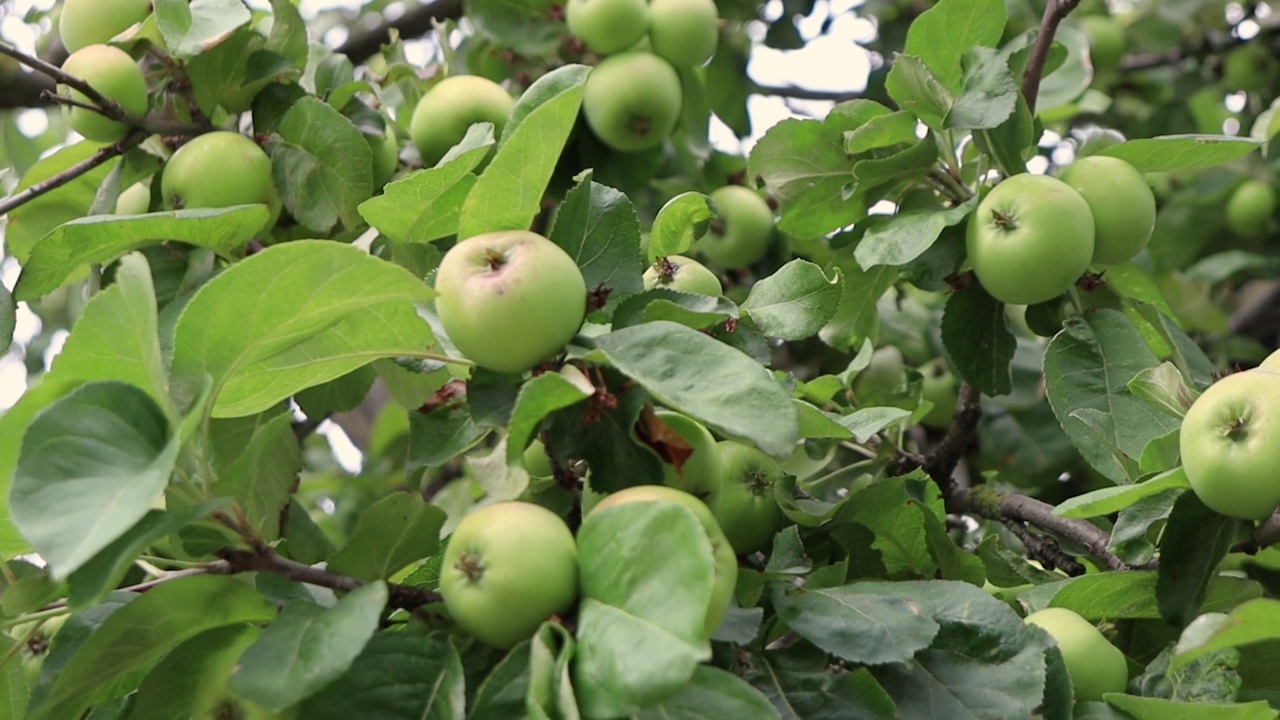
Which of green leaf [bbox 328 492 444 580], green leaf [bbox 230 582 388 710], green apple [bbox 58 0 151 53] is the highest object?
green apple [bbox 58 0 151 53]

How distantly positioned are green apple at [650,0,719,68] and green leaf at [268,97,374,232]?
52 centimetres

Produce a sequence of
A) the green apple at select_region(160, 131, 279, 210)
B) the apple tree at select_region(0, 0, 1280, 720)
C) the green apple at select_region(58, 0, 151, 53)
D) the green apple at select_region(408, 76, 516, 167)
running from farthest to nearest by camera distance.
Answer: the green apple at select_region(408, 76, 516, 167)
the green apple at select_region(58, 0, 151, 53)
the green apple at select_region(160, 131, 279, 210)
the apple tree at select_region(0, 0, 1280, 720)

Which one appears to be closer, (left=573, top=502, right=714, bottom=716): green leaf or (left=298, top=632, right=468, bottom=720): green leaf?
(left=573, top=502, right=714, bottom=716): green leaf

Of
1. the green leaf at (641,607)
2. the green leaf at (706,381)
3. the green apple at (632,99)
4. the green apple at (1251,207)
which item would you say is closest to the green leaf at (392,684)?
the green leaf at (641,607)

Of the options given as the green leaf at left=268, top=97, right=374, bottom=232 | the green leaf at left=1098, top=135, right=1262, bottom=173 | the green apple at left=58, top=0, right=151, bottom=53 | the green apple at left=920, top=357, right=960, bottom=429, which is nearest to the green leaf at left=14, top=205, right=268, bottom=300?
the green leaf at left=268, top=97, right=374, bottom=232

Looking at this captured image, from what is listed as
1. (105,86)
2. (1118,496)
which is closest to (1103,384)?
(1118,496)

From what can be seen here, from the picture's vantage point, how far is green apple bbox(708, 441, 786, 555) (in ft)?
3.30

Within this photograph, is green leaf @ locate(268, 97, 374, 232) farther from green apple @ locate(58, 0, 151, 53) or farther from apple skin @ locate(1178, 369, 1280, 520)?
apple skin @ locate(1178, 369, 1280, 520)

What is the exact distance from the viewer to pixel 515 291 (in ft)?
2.56

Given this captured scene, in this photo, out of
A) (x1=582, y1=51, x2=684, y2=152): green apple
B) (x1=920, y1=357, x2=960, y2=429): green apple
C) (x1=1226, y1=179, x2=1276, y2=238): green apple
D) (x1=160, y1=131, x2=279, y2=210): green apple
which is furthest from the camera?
(x1=1226, y1=179, x2=1276, y2=238): green apple

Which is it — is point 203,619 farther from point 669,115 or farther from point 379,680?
point 669,115

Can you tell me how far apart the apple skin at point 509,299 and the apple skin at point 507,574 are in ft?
0.36

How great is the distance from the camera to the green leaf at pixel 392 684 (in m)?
0.77

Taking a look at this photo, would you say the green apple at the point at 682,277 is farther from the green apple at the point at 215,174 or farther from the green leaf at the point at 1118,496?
the green apple at the point at 215,174
